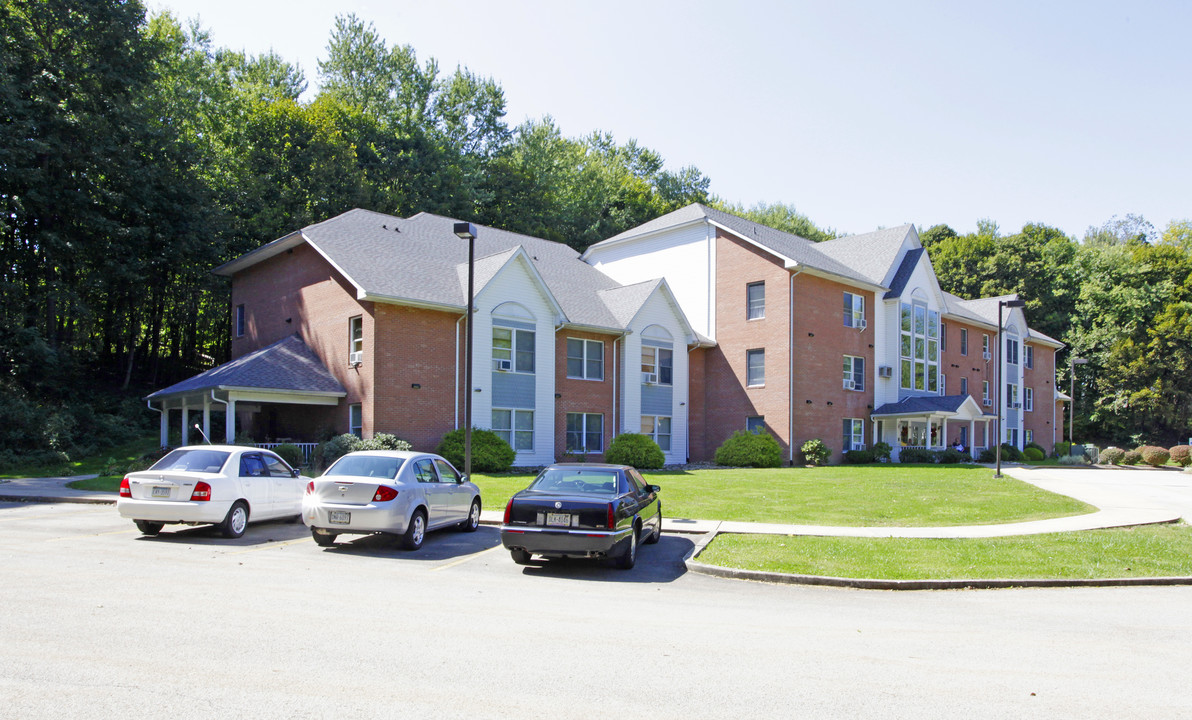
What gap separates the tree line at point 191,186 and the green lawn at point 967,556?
2841 centimetres

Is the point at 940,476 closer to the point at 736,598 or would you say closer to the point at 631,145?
the point at 736,598

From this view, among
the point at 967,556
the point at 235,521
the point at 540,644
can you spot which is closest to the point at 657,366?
the point at 967,556

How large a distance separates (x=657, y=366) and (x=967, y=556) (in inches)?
939

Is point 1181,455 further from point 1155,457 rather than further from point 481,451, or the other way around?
point 481,451

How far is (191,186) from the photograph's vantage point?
3841cm

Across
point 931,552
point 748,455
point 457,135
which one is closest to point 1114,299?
point 748,455

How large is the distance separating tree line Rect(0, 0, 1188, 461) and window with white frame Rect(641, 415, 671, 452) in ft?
69.4

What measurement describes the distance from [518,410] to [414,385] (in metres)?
4.70

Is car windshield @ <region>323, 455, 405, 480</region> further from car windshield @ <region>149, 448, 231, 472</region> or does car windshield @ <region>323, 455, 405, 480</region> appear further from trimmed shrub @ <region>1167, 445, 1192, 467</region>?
trimmed shrub @ <region>1167, 445, 1192, 467</region>

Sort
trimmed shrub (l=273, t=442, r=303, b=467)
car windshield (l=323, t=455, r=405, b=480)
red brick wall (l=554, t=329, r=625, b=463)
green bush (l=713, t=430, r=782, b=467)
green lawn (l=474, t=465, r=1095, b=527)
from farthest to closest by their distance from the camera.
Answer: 1. green bush (l=713, t=430, r=782, b=467)
2. red brick wall (l=554, t=329, r=625, b=463)
3. trimmed shrub (l=273, t=442, r=303, b=467)
4. green lawn (l=474, t=465, r=1095, b=527)
5. car windshield (l=323, t=455, r=405, b=480)

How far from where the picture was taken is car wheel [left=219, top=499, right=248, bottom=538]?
1345 cm

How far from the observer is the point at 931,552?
12625 mm

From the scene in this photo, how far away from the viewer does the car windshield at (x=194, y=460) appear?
1349cm

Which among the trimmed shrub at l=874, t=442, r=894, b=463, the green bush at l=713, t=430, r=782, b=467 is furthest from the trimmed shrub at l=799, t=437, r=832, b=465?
the trimmed shrub at l=874, t=442, r=894, b=463
